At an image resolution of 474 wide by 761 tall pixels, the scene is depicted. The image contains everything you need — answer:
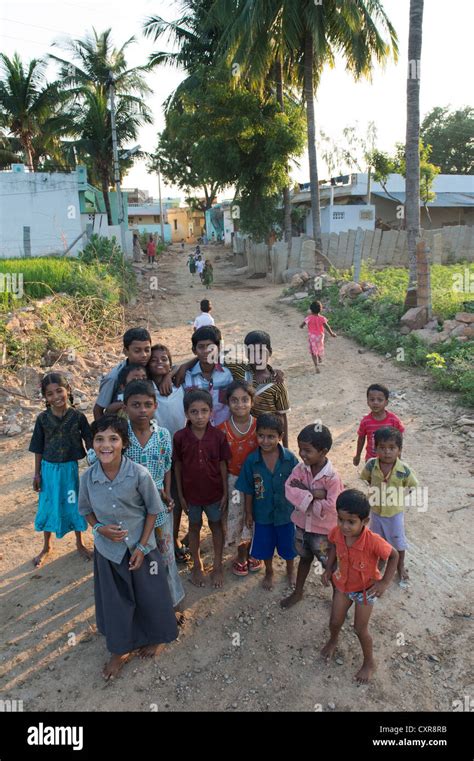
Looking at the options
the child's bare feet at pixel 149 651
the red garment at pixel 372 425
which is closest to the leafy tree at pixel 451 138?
the red garment at pixel 372 425

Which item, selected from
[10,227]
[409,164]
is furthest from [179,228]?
[409,164]

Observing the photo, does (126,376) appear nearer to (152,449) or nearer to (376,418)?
(152,449)

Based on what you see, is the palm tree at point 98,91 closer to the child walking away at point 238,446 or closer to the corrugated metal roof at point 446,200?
the corrugated metal roof at point 446,200

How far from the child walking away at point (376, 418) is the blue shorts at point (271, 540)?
1.09m

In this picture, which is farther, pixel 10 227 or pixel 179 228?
pixel 179 228

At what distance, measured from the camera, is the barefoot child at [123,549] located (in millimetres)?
2455

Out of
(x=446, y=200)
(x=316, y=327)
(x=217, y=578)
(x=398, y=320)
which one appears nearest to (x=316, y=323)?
(x=316, y=327)

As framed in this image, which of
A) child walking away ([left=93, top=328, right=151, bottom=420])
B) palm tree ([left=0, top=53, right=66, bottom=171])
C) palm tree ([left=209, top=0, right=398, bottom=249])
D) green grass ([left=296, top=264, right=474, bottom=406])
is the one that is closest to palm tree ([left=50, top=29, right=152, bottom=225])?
palm tree ([left=0, top=53, right=66, bottom=171])

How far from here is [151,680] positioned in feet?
8.27

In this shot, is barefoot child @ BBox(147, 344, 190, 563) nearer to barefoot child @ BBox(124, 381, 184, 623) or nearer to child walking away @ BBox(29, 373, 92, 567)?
barefoot child @ BBox(124, 381, 184, 623)

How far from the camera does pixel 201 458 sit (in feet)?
9.73

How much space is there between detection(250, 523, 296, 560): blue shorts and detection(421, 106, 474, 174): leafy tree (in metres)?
37.6

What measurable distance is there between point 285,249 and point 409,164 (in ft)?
24.8
